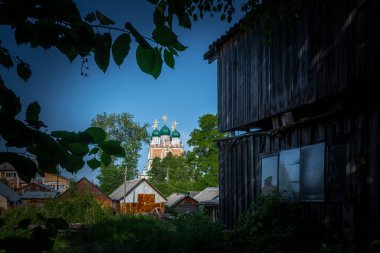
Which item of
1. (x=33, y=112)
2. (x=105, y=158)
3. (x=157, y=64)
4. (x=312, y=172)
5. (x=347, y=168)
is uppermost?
(x=157, y=64)

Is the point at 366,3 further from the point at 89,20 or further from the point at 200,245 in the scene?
the point at 89,20

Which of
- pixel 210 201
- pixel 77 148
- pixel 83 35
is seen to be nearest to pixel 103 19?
pixel 83 35

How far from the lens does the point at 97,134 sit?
4.41 feet

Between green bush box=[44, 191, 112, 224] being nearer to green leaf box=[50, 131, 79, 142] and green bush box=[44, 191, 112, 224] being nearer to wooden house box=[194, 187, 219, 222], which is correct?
wooden house box=[194, 187, 219, 222]

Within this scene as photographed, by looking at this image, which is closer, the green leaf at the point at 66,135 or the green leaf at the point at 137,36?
the green leaf at the point at 137,36

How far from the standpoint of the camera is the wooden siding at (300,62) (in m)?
7.62

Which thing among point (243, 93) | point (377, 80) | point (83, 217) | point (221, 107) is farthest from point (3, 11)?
point (83, 217)

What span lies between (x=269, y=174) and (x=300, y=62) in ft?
10.5

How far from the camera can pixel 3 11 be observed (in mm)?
1127

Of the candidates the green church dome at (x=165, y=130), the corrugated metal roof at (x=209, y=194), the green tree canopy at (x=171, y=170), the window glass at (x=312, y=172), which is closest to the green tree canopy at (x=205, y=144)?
the corrugated metal roof at (x=209, y=194)

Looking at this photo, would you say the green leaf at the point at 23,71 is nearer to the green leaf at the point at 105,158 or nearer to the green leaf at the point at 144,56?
the green leaf at the point at 105,158

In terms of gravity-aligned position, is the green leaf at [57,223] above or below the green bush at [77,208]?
above

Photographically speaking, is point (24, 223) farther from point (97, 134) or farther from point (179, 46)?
point (179, 46)

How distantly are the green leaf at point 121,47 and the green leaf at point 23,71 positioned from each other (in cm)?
54
